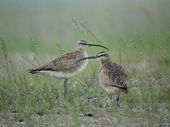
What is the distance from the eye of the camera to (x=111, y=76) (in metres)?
5.33

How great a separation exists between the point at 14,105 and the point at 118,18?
0.90 meters

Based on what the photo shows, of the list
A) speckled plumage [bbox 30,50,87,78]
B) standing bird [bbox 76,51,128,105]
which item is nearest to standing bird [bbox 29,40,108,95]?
speckled plumage [bbox 30,50,87,78]

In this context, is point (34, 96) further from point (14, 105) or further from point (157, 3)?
point (157, 3)

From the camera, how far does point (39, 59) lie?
18.6 ft

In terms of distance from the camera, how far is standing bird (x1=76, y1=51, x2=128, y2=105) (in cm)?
523

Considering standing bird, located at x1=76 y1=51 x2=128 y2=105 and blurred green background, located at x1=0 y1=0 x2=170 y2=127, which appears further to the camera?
blurred green background, located at x1=0 y1=0 x2=170 y2=127

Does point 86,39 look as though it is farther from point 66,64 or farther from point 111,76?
point 111,76

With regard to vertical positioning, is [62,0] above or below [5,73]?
above

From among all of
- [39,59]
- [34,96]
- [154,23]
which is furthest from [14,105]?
[154,23]

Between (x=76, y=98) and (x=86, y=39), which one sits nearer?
(x=76, y=98)

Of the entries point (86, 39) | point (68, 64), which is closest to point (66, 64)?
point (68, 64)

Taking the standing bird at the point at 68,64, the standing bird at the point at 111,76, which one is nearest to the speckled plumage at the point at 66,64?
the standing bird at the point at 68,64

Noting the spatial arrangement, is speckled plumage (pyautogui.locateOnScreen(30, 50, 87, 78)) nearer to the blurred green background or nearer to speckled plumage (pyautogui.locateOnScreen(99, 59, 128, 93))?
the blurred green background

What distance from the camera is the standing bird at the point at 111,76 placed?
5.23m
